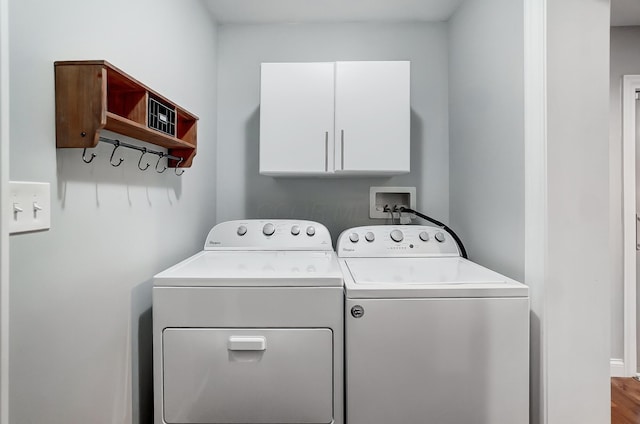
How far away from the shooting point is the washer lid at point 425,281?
4.07 ft

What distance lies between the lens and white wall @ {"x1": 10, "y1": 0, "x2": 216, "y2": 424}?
2.70ft

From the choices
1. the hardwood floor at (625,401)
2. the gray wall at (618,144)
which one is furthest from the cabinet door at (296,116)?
the hardwood floor at (625,401)

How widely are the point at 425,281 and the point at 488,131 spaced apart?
2.83 ft

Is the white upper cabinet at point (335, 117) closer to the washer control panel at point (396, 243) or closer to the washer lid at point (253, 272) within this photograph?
the washer control panel at point (396, 243)

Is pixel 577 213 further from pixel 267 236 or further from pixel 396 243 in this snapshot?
pixel 267 236

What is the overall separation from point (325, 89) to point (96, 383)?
1625 millimetres

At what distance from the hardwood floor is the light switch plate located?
2.67 meters

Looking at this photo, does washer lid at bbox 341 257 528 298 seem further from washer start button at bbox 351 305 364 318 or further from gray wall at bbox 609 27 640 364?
gray wall at bbox 609 27 640 364

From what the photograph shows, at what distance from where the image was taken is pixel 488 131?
1734 mm

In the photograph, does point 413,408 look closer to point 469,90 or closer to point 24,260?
point 24,260

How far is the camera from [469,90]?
1970 mm

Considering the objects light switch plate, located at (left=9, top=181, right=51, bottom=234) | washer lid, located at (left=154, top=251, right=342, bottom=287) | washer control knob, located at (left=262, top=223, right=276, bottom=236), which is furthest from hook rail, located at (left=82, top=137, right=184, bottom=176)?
washer control knob, located at (left=262, top=223, right=276, bottom=236)

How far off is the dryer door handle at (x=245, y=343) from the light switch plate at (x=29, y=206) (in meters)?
0.65

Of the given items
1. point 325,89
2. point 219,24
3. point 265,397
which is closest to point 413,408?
point 265,397
